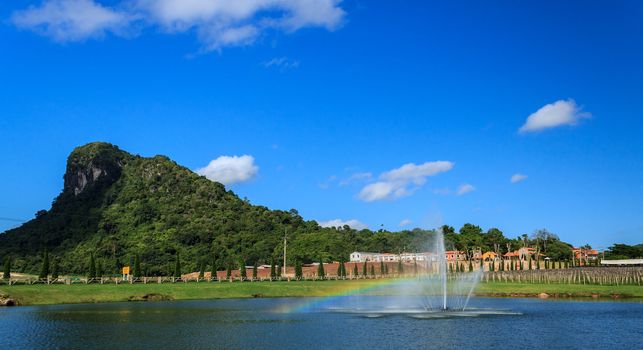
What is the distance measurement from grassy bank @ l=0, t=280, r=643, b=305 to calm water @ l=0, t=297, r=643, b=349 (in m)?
10.9

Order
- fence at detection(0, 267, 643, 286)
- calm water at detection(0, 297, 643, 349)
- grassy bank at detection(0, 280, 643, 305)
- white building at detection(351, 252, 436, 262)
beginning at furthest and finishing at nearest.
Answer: white building at detection(351, 252, 436, 262) < fence at detection(0, 267, 643, 286) < grassy bank at detection(0, 280, 643, 305) < calm water at detection(0, 297, 643, 349)

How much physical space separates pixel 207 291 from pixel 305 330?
4231 cm

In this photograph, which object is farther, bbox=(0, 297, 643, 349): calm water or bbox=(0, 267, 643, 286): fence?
bbox=(0, 267, 643, 286): fence

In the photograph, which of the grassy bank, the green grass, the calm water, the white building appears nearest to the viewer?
the calm water

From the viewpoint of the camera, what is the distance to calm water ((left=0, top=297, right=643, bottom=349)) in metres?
33.9

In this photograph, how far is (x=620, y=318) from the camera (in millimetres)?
47188

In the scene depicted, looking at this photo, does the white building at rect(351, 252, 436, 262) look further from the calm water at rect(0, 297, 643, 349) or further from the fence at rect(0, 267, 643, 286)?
the calm water at rect(0, 297, 643, 349)

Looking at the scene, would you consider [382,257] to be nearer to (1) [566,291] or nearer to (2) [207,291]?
(1) [566,291]

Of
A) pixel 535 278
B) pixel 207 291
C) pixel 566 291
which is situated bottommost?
pixel 566 291

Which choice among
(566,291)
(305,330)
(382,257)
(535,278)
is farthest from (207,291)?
(382,257)

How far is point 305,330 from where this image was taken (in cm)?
4062

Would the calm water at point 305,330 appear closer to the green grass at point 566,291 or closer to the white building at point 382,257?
the green grass at point 566,291

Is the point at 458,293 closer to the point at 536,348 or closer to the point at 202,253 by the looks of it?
the point at 536,348

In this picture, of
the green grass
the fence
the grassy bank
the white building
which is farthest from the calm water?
the white building
